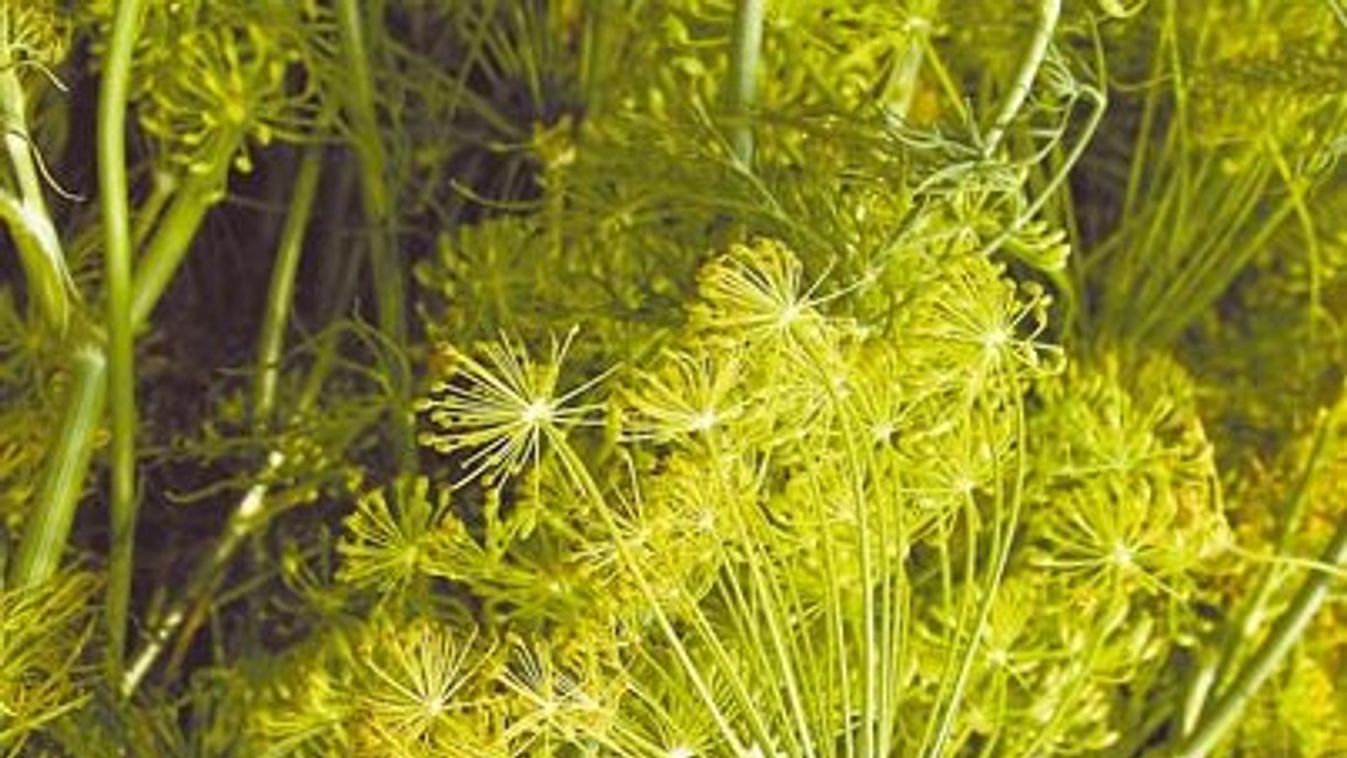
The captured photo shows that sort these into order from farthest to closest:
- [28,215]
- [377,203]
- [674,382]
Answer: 1. [377,203]
2. [28,215]
3. [674,382]

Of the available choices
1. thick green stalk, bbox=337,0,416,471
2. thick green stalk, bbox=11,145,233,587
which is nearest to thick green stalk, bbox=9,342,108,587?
thick green stalk, bbox=11,145,233,587

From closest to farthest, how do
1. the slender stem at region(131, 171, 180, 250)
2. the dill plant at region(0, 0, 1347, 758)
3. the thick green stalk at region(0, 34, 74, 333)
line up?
the dill plant at region(0, 0, 1347, 758)
the thick green stalk at region(0, 34, 74, 333)
the slender stem at region(131, 171, 180, 250)

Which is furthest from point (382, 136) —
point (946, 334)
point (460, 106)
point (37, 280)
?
point (946, 334)

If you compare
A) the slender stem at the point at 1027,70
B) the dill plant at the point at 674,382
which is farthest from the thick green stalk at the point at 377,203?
the slender stem at the point at 1027,70

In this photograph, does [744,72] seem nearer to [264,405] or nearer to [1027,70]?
[1027,70]

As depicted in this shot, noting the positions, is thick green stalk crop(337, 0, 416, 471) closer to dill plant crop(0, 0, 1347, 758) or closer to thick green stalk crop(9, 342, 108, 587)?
dill plant crop(0, 0, 1347, 758)

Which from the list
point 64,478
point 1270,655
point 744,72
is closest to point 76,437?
point 64,478

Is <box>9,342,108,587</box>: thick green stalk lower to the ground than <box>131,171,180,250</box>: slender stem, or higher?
lower
